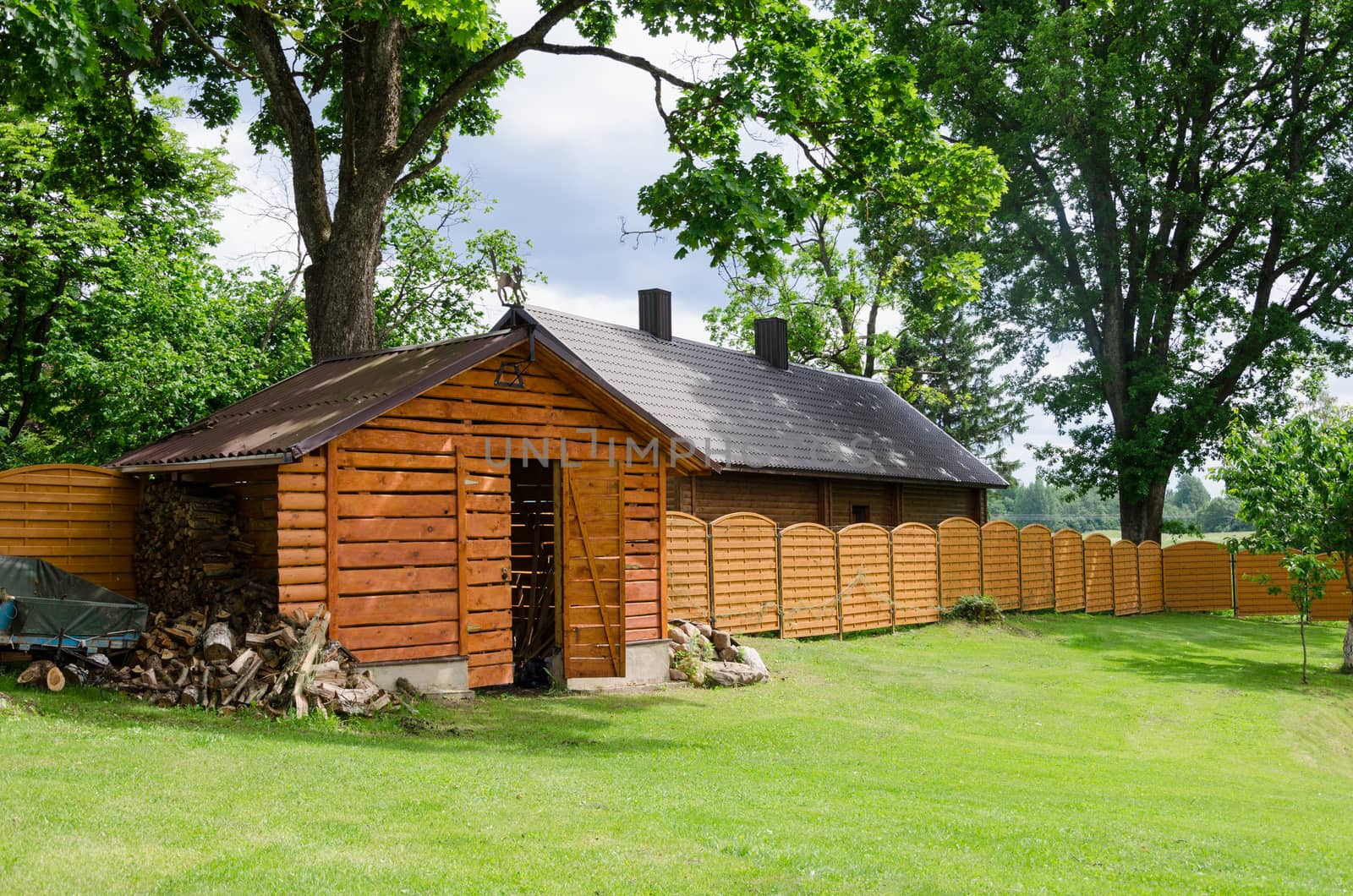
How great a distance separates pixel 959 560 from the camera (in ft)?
74.6

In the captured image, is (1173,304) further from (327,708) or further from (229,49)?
(327,708)

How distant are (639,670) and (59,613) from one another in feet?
21.5

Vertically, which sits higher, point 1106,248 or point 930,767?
point 1106,248

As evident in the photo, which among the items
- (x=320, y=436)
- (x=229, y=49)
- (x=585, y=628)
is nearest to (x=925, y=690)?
(x=585, y=628)

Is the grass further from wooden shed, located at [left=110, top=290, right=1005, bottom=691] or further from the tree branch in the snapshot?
the tree branch

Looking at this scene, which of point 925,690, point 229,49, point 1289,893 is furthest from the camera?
point 229,49

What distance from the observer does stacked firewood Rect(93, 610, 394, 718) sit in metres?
9.91

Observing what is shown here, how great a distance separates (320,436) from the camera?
10250mm

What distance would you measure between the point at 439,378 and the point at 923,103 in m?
9.74

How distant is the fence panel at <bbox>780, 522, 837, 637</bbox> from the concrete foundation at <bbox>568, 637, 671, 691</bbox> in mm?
4721

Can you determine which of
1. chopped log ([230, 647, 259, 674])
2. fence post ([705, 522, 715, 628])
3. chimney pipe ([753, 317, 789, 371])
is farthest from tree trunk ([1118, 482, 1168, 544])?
chopped log ([230, 647, 259, 674])

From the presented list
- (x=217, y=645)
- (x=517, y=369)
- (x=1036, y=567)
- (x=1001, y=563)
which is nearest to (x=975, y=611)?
(x=1001, y=563)

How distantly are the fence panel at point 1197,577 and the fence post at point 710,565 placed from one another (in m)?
18.2

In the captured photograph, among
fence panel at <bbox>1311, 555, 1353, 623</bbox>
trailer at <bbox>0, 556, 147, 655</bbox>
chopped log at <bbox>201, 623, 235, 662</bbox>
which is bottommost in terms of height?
fence panel at <bbox>1311, 555, 1353, 623</bbox>
